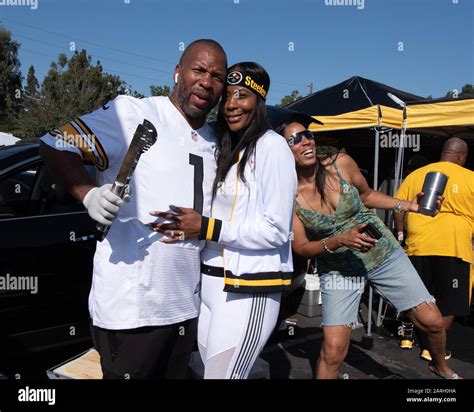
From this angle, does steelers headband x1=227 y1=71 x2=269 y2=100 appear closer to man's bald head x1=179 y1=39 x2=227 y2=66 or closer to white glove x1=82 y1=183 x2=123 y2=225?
man's bald head x1=179 y1=39 x2=227 y2=66

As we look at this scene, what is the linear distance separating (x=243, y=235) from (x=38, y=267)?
2.24 m

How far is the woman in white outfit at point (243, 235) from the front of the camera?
1707mm

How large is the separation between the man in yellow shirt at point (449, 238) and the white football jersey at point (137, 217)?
124 inches

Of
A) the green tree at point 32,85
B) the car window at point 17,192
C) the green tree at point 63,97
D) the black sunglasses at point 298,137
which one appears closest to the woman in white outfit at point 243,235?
the black sunglasses at point 298,137

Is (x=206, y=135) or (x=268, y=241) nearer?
(x=268, y=241)

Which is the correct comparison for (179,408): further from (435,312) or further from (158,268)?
(435,312)

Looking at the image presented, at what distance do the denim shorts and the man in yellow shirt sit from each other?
1277 millimetres

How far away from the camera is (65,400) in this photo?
7.65ft

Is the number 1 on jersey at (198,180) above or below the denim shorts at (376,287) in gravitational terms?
above

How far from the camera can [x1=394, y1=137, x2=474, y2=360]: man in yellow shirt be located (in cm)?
409

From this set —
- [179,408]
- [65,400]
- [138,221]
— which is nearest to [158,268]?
[138,221]

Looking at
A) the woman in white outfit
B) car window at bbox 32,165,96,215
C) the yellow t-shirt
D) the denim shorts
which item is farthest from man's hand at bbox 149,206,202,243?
the yellow t-shirt

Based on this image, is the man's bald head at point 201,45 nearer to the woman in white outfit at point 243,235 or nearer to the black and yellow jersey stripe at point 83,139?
the woman in white outfit at point 243,235

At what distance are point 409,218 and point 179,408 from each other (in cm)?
312
